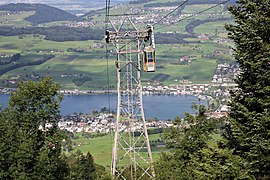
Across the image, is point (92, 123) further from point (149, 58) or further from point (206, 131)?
point (149, 58)

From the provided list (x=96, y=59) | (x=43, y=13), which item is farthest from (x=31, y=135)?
(x=43, y=13)

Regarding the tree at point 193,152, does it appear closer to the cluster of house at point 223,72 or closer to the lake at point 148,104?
the lake at point 148,104

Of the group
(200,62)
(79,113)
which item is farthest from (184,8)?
(79,113)

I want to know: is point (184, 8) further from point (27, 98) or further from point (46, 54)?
point (27, 98)

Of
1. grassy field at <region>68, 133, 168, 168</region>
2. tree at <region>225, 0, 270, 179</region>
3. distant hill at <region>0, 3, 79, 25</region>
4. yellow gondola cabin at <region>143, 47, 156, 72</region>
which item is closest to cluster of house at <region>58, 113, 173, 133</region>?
grassy field at <region>68, 133, 168, 168</region>

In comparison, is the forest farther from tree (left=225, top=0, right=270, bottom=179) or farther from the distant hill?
the distant hill

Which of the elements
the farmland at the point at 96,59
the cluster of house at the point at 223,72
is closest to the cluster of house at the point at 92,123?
the farmland at the point at 96,59
